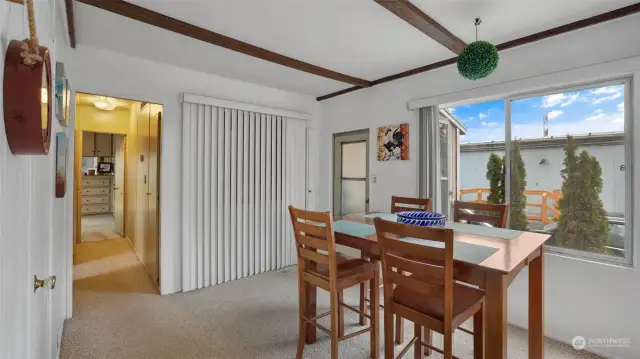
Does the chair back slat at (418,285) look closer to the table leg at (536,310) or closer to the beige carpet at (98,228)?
the table leg at (536,310)

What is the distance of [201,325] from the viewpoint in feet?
8.38

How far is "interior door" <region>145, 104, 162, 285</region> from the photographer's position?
11.0ft

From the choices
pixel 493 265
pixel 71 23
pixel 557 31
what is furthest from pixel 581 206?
pixel 71 23

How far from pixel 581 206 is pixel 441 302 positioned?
177 centimetres

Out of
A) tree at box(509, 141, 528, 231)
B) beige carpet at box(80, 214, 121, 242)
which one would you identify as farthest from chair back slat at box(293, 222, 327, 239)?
beige carpet at box(80, 214, 121, 242)

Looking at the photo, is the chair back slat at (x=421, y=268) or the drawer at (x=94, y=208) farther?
the drawer at (x=94, y=208)

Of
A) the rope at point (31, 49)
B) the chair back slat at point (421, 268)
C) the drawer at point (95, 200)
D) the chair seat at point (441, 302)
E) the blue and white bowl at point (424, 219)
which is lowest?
the chair seat at point (441, 302)

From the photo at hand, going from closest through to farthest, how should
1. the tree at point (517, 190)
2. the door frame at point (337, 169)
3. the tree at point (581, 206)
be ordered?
the tree at point (581, 206) → the tree at point (517, 190) → the door frame at point (337, 169)

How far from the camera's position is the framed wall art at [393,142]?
3.46 m

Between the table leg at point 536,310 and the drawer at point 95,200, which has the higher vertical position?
the drawer at point 95,200

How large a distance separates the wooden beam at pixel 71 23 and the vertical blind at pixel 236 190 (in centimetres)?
102

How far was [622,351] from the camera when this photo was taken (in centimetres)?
212

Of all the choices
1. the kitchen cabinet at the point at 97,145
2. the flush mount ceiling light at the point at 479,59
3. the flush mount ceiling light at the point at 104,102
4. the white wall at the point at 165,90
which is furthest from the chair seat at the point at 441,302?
the kitchen cabinet at the point at 97,145

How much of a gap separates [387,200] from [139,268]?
338 centimetres
